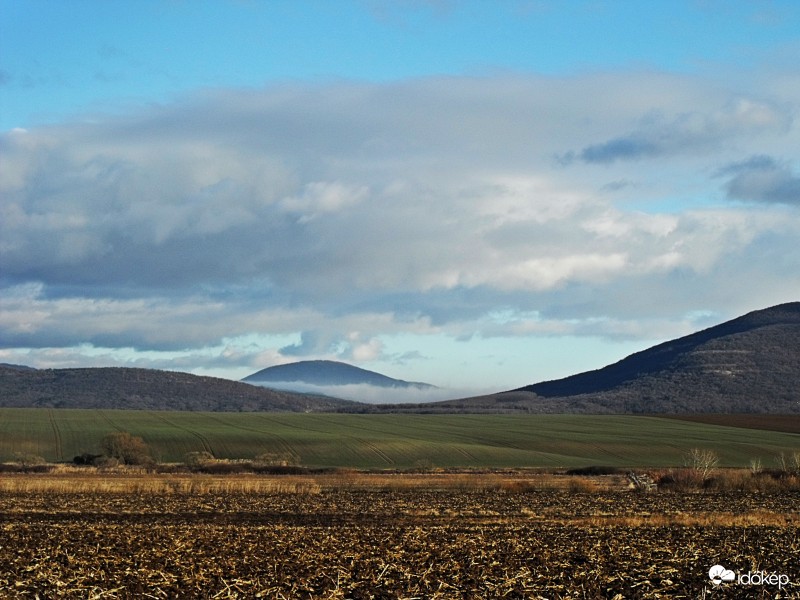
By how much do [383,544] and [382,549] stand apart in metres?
1.28

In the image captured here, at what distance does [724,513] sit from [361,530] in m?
18.5

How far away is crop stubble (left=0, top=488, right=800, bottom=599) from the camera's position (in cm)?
2323

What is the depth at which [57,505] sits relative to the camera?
4747 cm

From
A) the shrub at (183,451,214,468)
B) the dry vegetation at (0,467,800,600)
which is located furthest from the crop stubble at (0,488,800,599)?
the shrub at (183,451,214,468)

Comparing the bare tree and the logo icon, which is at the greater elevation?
the logo icon

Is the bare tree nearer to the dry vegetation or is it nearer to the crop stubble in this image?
the dry vegetation

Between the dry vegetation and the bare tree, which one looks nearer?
the dry vegetation

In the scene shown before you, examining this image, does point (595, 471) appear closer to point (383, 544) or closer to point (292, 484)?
point (292, 484)

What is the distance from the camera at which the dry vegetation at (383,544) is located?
23328 millimetres

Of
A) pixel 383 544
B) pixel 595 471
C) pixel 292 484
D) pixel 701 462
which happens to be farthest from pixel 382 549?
pixel 701 462

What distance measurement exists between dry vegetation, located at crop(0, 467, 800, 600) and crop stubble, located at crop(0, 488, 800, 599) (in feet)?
0.20

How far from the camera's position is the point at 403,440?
399 ft

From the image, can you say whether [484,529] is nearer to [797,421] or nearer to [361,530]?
[361,530]

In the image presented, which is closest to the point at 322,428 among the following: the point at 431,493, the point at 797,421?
the point at 797,421
